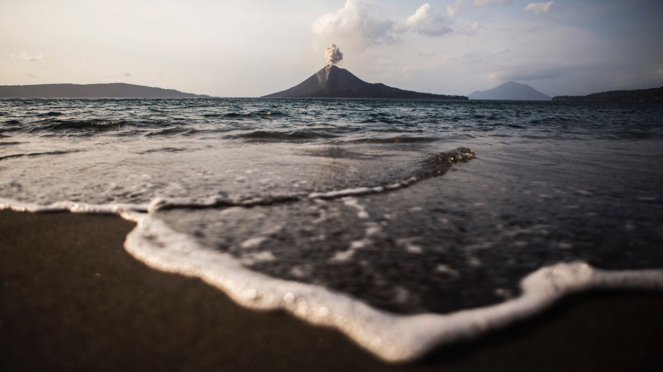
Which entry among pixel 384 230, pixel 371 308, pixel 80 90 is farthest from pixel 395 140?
pixel 80 90

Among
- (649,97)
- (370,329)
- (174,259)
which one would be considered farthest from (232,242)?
(649,97)

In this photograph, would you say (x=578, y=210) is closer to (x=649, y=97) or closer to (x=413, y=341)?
(x=413, y=341)

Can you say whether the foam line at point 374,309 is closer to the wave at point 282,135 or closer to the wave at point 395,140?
the wave at point 395,140

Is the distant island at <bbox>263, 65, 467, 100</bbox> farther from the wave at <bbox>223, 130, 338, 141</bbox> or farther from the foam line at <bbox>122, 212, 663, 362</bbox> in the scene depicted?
the foam line at <bbox>122, 212, 663, 362</bbox>

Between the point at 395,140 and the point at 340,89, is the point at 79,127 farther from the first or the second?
the point at 340,89

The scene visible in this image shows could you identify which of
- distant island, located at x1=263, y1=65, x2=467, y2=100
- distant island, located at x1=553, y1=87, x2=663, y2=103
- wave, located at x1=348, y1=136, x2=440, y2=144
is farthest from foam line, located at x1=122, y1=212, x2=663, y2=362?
distant island, located at x1=263, y1=65, x2=467, y2=100
